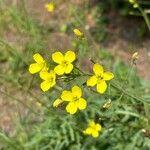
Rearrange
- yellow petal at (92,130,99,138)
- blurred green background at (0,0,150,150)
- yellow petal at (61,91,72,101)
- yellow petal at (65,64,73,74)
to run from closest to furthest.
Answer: yellow petal at (65,64,73,74) < yellow petal at (61,91,72,101) < yellow petal at (92,130,99,138) < blurred green background at (0,0,150,150)

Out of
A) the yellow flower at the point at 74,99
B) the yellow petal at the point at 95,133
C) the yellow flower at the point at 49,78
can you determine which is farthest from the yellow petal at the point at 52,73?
the yellow petal at the point at 95,133

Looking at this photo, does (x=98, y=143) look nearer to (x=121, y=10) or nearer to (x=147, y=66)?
(x=147, y=66)

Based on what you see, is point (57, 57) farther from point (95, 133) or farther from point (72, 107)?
point (95, 133)

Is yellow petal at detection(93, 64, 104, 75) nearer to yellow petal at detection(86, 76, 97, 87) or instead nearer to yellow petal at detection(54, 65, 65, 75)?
yellow petal at detection(86, 76, 97, 87)

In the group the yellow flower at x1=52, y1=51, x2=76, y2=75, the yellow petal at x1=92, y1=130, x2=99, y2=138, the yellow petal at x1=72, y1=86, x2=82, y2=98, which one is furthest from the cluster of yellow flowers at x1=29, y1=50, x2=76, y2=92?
the yellow petal at x1=92, y1=130, x2=99, y2=138

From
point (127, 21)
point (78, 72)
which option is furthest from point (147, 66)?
point (78, 72)

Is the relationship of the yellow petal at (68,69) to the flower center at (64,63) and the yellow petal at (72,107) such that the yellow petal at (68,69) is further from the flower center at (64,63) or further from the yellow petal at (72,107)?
the yellow petal at (72,107)
